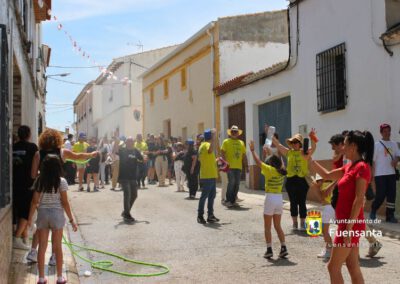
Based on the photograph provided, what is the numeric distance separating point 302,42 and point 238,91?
451 cm

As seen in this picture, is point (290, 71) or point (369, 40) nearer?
point (369, 40)

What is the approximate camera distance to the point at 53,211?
19.1ft

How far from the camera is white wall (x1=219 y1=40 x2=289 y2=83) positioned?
68.3ft

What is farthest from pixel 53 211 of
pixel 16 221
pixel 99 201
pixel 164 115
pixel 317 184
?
pixel 164 115

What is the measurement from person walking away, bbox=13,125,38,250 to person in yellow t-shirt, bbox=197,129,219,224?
3.72 m

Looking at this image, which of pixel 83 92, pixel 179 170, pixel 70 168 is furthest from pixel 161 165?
pixel 83 92

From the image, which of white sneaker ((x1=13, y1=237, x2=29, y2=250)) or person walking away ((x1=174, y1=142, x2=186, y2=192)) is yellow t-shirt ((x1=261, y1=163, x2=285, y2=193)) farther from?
person walking away ((x1=174, y1=142, x2=186, y2=192))

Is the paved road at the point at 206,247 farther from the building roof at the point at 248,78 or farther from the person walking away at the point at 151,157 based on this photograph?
the person walking away at the point at 151,157

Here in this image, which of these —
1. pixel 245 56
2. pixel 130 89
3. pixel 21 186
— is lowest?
pixel 21 186

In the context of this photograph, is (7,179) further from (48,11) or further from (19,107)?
(48,11)

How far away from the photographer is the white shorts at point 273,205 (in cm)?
717

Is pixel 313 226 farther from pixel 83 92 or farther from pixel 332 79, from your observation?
pixel 83 92

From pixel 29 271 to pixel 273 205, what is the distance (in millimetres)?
3140

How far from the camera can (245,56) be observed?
2127cm
